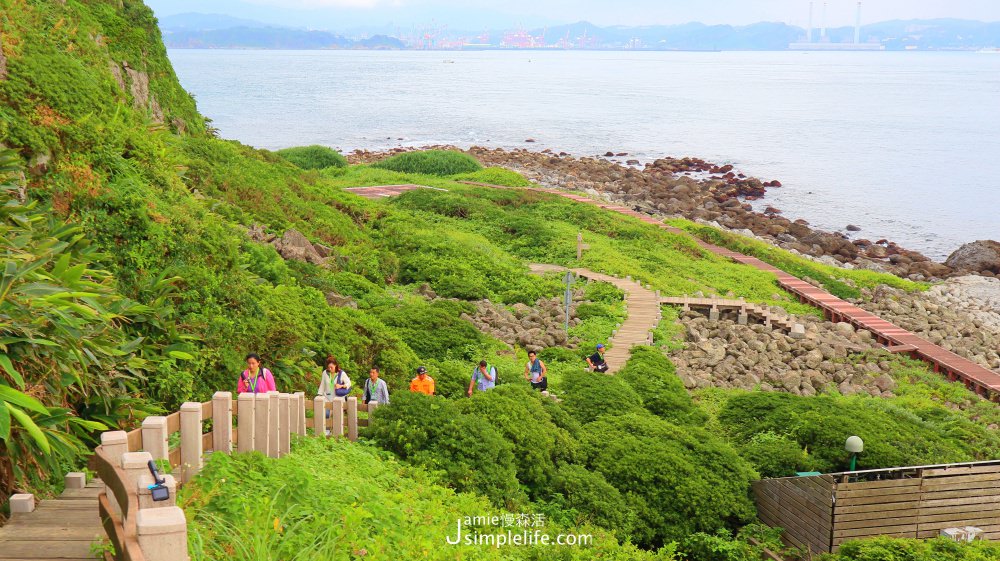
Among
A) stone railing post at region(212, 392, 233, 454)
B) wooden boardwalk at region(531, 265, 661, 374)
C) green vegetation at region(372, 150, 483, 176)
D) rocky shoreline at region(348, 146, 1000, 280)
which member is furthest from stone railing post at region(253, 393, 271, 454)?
green vegetation at region(372, 150, 483, 176)

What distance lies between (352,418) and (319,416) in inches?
32.0

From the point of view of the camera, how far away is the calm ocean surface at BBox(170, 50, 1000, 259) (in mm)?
64750

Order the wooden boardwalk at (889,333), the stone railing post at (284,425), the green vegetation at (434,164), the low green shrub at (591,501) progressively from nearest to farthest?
1. the stone railing post at (284,425)
2. the low green shrub at (591,501)
3. the wooden boardwalk at (889,333)
4. the green vegetation at (434,164)

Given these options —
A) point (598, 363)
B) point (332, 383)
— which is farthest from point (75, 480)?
point (598, 363)

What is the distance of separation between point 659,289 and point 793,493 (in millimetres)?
14873

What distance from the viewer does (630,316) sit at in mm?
23453

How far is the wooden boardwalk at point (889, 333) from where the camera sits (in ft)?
79.0

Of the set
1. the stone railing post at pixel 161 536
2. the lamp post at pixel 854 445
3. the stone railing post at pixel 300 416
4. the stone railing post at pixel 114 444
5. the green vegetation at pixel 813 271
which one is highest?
the stone railing post at pixel 161 536

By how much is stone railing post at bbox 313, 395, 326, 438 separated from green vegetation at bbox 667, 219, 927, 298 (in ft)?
87.8

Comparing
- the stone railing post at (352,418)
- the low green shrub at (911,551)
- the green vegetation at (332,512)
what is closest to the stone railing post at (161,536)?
the green vegetation at (332,512)

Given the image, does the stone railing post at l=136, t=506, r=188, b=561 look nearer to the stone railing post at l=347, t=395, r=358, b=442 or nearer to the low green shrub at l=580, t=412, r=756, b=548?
the stone railing post at l=347, t=395, r=358, b=442

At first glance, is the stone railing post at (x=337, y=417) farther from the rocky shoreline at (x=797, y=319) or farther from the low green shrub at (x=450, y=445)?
the rocky shoreline at (x=797, y=319)

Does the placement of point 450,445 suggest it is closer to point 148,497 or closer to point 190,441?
point 190,441

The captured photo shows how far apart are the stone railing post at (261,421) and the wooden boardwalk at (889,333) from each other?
21782 millimetres
